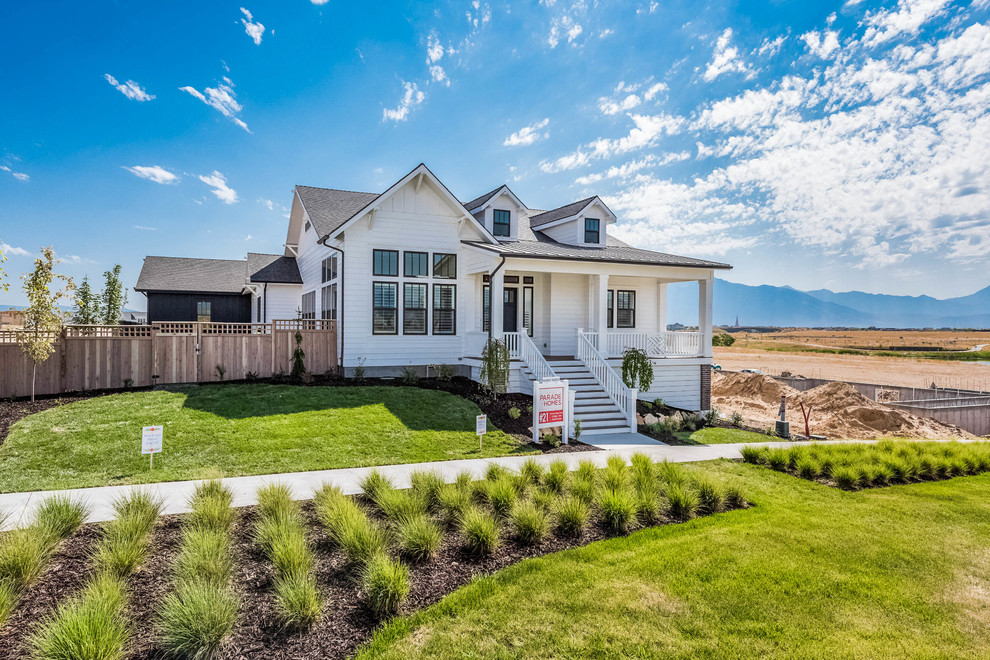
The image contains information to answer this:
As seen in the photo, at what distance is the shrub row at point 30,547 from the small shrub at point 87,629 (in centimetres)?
49

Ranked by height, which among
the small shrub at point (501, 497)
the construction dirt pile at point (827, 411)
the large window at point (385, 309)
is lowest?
the construction dirt pile at point (827, 411)

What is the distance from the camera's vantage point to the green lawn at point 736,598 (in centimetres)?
373

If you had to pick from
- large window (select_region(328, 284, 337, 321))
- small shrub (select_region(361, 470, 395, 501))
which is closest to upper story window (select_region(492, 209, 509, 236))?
large window (select_region(328, 284, 337, 321))

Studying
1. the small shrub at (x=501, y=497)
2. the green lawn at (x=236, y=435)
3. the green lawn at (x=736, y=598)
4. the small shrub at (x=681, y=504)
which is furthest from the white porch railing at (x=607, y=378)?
the small shrub at (x=501, y=497)

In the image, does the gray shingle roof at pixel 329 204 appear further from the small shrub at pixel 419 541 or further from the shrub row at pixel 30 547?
the small shrub at pixel 419 541

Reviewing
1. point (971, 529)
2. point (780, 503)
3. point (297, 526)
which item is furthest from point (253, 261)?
point (971, 529)

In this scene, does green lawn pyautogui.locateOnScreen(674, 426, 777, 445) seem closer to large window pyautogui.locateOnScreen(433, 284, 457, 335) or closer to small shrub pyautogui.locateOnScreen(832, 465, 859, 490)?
small shrub pyautogui.locateOnScreen(832, 465, 859, 490)

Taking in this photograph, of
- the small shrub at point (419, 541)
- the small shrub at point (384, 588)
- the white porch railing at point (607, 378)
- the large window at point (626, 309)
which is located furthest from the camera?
the large window at point (626, 309)

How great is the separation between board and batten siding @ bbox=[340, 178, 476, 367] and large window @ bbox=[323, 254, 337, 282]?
1634 mm

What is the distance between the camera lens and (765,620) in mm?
4105

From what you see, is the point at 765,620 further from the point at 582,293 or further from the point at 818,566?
the point at 582,293

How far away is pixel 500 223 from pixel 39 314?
13247 millimetres

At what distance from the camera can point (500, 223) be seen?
723 inches

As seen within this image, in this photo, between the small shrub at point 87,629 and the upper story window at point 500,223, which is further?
the upper story window at point 500,223
